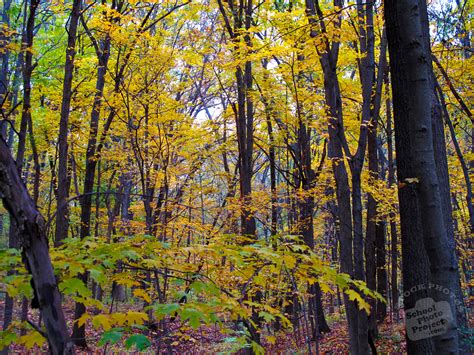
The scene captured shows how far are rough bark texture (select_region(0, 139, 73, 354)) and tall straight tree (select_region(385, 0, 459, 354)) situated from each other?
7.37 feet

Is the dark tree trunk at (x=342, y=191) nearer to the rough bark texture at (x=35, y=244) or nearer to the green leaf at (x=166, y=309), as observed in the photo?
the green leaf at (x=166, y=309)

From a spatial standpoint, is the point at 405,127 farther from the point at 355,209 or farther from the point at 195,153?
the point at 195,153

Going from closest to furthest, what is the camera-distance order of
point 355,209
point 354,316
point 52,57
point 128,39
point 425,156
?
point 425,156 → point 354,316 → point 355,209 → point 128,39 → point 52,57

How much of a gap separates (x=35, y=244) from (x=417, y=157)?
7.74 ft

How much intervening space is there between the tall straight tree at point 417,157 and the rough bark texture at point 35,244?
7.37 feet

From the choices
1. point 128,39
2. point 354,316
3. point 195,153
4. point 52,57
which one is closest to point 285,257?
point 354,316

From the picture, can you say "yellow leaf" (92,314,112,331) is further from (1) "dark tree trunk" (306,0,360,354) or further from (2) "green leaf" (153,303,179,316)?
(1) "dark tree trunk" (306,0,360,354)

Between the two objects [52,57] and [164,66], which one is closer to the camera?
[164,66]

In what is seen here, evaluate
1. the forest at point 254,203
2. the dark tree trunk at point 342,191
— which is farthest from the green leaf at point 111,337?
the dark tree trunk at point 342,191

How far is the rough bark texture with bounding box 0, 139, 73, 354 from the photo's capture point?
5.37 feet

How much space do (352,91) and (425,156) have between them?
380 inches

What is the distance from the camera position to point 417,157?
104 inches

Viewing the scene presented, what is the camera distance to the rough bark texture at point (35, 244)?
1636 millimetres

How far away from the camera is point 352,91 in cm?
1171
